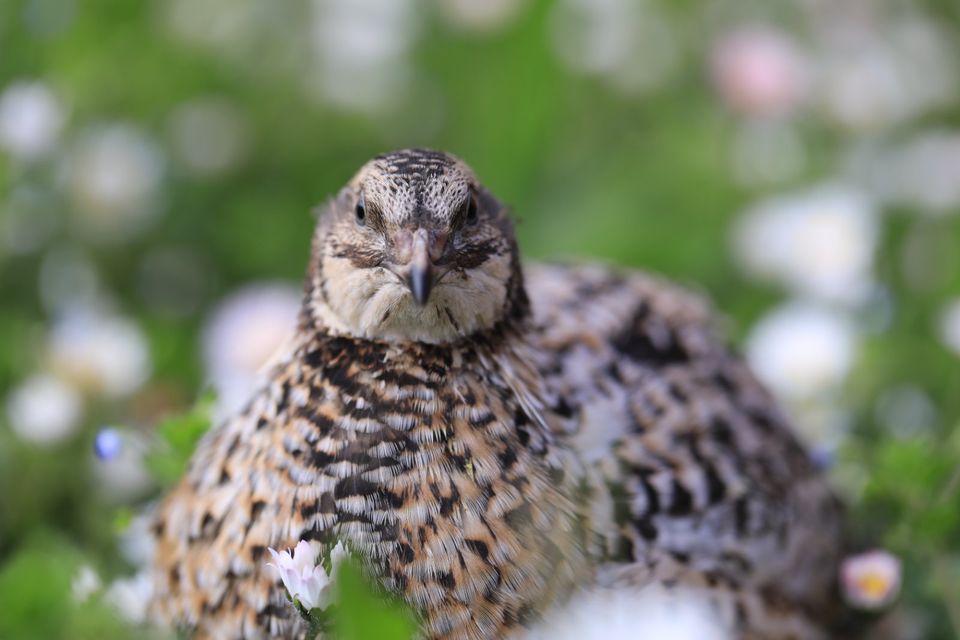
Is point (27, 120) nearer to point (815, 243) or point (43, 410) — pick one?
point (43, 410)

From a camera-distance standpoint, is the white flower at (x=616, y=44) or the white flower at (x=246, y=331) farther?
the white flower at (x=616, y=44)

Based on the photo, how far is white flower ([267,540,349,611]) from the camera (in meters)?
1.83

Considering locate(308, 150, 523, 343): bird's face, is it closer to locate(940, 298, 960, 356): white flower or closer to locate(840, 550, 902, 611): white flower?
locate(840, 550, 902, 611): white flower

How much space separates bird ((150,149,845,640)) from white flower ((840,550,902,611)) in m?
0.13

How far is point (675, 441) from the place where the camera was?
2.40 meters

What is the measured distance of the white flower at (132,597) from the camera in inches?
89.7

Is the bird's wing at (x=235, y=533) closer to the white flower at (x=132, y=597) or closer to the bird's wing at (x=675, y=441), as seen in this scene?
the white flower at (x=132, y=597)

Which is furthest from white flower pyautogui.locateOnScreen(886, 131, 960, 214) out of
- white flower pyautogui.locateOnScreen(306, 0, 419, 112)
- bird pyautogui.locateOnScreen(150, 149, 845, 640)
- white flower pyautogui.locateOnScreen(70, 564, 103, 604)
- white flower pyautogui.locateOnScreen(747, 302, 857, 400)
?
white flower pyautogui.locateOnScreen(70, 564, 103, 604)

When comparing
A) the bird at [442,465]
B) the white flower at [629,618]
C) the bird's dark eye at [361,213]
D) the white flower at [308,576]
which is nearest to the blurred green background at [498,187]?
the bird at [442,465]

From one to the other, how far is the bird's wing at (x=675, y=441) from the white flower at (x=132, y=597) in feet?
2.40

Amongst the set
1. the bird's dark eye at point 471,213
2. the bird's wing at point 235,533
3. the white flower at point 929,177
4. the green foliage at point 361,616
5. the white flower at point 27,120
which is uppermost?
the white flower at point 27,120

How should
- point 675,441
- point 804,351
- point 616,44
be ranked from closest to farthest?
point 675,441 → point 804,351 → point 616,44

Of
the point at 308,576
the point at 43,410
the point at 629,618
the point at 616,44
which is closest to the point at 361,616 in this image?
the point at 308,576

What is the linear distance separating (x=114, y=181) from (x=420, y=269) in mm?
2226
